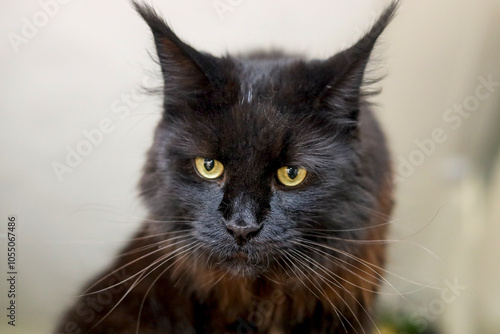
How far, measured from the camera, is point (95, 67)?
130 centimetres

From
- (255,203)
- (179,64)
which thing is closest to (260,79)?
(179,64)

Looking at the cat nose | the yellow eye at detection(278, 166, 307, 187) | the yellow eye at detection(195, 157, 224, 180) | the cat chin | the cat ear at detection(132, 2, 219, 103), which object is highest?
the cat ear at detection(132, 2, 219, 103)

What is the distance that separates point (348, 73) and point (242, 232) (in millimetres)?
368

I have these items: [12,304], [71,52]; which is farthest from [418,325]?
[71,52]

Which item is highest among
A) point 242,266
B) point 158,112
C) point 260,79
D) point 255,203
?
point 260,79

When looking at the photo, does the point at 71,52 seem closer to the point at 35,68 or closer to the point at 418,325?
the point at 35,68

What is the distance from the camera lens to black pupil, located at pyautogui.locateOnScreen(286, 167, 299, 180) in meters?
0.97

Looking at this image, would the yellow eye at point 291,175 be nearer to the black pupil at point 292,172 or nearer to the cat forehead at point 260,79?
the black pupil at point 292,172

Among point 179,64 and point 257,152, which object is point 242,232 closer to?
point 257,152

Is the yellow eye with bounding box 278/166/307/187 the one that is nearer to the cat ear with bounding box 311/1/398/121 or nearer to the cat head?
the cat head

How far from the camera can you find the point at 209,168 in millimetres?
990

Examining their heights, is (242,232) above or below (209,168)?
below

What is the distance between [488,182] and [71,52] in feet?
4.57

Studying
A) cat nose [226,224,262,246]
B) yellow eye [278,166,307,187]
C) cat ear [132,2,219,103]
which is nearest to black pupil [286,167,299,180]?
yellow eye [278,166,307,187]
